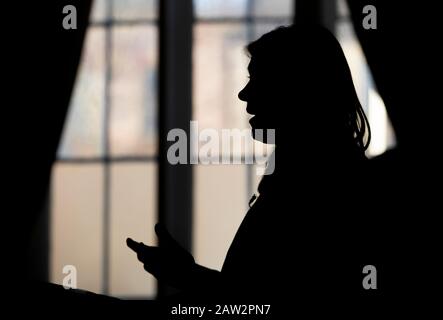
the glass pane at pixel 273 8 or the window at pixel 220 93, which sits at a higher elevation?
the glass pane at pixel 273 8

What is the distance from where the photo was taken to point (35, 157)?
8.15ft

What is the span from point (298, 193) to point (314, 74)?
22 centimetres

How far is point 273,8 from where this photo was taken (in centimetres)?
266

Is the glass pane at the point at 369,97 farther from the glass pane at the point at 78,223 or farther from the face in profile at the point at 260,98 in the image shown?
the face in profile at the point at 260,98

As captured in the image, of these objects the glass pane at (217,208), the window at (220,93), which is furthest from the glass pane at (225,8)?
the glass pane at (217,208)

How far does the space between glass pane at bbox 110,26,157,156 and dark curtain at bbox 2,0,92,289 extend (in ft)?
0.72

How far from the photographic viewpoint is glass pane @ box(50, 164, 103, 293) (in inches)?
104

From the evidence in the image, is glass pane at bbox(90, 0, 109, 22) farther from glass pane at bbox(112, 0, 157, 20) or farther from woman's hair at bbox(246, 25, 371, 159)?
woman's hair at bbox(246, 25, 371, 159)

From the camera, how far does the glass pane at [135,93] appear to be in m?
2.65

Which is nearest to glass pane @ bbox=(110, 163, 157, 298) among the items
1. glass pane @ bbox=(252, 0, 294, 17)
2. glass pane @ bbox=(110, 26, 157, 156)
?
glass pane @ bbox=(110, 26, 157, 156)

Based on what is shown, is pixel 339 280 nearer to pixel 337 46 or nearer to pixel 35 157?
pixel 337 46

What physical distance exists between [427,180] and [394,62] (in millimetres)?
1438

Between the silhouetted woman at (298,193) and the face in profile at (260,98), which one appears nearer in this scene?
the silhouetted woman at (298,193)

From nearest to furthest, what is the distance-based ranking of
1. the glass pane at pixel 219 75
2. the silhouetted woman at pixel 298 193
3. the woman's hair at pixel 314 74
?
the silhouetted woman at pixel 298 193, the woman's hair at pixel 314 74, the glass pane at pixel 219 75
